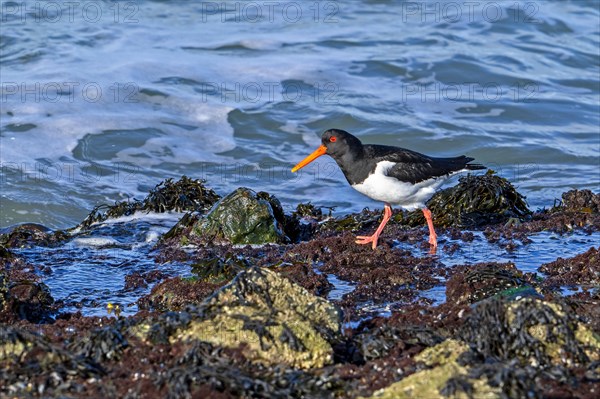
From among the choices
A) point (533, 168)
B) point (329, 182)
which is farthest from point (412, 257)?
point (533, 168)

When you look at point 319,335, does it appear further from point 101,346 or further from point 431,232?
point 431,232

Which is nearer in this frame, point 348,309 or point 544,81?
point 348,309

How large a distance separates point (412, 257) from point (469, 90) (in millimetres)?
8051

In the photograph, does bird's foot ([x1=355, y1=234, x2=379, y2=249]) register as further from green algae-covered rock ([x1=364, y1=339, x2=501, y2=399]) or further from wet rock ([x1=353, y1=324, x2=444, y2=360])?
green algae-covered rock ([x1=364, y1=339, x2=501, y2=399])

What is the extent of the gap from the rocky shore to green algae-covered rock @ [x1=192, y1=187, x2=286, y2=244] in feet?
3.07

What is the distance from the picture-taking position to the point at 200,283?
562cm

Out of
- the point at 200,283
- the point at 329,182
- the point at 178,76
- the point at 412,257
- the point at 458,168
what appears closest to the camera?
the point at 200,283

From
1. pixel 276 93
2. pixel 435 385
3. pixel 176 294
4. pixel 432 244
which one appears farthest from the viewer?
pixel 276 93

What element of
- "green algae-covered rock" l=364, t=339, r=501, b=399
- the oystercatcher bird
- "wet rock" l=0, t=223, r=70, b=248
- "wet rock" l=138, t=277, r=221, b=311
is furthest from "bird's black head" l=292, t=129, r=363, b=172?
"green algae-covered rock" l=364, t=339, r=501, b=399

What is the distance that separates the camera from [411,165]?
282 inches

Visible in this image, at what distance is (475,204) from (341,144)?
4.83 feet

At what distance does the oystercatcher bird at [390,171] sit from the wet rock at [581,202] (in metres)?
1.39

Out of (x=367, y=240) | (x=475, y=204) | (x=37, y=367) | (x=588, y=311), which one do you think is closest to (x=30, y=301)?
(x=37, y=367)

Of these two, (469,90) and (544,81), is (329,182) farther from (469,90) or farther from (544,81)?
(544,81)
